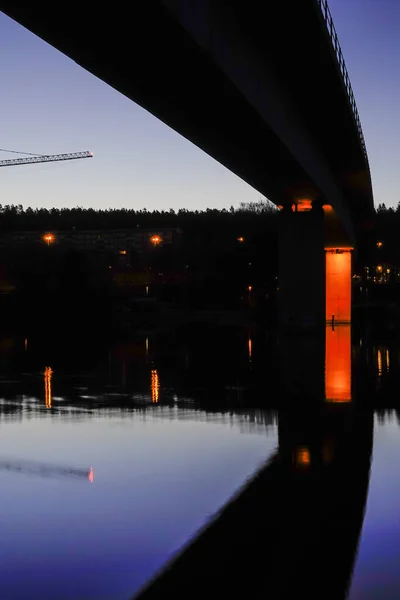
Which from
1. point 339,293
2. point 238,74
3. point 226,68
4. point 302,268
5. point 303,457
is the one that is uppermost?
point 238,74

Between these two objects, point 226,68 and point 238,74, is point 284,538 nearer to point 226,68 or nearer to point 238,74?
point 226,68

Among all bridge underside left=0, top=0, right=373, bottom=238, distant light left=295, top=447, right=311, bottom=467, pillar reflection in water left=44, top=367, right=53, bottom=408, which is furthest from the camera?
pillar reflection in water left=44, top=367, right=53, bottom=408

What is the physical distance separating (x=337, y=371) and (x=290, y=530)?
17.8 m

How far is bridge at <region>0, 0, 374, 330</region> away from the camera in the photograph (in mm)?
16391

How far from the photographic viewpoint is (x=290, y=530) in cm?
787

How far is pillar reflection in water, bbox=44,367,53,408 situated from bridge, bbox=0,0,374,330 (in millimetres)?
7183

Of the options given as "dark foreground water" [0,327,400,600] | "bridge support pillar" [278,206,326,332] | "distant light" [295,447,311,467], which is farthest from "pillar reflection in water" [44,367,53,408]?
"bridge support pillar" [278,206,326,332]

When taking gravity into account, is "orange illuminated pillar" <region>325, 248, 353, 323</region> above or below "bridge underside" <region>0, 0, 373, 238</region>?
below

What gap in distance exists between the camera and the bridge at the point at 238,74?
16391 millimetres

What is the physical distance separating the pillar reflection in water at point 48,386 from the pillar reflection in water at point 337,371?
588 centimetres

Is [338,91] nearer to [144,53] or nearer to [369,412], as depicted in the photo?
[144,53]

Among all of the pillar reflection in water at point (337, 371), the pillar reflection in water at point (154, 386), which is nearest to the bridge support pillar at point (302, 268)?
the pillar reflection in water at point (337, 371)

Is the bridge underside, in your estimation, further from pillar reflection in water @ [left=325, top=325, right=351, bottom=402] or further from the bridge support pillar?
the bridge support pillar

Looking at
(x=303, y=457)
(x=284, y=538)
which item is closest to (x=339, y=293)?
(x=303, y=457)
